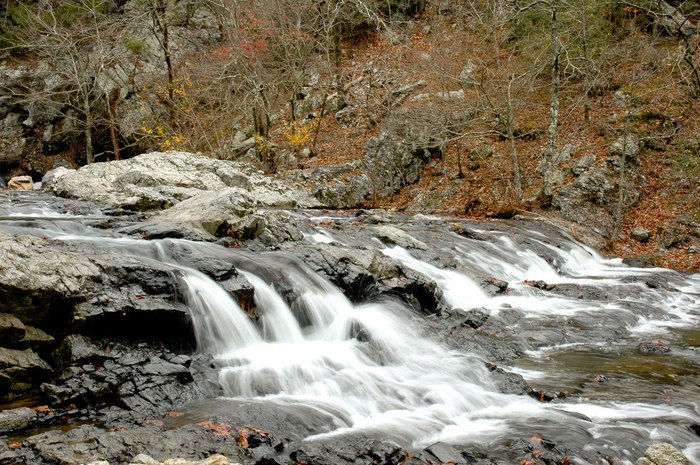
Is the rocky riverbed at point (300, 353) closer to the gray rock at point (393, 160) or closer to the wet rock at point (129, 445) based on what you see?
the wet rock at point (129, 445)

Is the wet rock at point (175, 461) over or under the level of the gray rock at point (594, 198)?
over

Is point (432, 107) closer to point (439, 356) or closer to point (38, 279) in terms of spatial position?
point (439, 356)

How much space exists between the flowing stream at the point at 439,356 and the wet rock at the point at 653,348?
16 centimetres

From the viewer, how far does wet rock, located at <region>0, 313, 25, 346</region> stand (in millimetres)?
5008

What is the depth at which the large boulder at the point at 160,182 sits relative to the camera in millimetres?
12992

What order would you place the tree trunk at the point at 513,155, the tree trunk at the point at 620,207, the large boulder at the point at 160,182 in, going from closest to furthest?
1. the large boulder at the point at 160,182
2. the tree trunk at the point at 620,207
3. the tree trunk at the point at 513,155

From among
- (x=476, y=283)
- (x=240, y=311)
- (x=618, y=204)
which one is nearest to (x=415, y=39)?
(x=618, y=204)

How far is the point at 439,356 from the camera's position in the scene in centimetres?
714

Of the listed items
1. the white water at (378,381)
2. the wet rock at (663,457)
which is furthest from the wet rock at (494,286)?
the wet rock at (663,457)

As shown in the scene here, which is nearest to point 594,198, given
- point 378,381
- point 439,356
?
point 439,356

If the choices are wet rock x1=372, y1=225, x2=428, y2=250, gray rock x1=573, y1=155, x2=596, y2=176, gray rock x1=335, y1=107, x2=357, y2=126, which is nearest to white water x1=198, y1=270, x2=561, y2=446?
wet rock x1=372, y1=225, x2=428, y2=250

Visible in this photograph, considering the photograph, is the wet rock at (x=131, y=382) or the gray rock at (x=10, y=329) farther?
the gray rock at (x=10, y=329)

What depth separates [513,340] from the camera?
7.93 metres

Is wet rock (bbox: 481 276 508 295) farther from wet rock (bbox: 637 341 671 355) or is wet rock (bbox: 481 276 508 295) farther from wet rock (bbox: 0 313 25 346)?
wet rock (bbox: 0 313 25 346)
